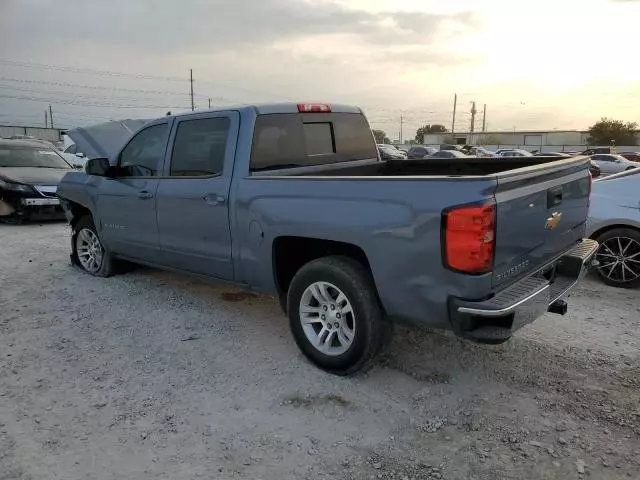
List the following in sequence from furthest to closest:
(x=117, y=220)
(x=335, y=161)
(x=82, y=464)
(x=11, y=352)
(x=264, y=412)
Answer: (x=117, y=220), (x=335, y=161), (x=11, y=352), (x=264, y=412), (x=82, y=464)

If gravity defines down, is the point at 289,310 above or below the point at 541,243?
below

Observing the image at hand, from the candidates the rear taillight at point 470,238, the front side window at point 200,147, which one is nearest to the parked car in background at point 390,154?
the front side window at point 200,147

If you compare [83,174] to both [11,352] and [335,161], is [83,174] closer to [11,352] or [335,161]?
[11,352]

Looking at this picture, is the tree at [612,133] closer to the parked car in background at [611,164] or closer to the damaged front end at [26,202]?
the parked car in background at [611,164]

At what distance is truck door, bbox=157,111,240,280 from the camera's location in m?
4.24

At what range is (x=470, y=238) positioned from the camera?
2824 millimetres

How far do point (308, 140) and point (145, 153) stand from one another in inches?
68.8

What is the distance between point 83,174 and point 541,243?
197 inches

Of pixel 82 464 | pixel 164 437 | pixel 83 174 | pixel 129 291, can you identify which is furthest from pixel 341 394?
pixel 83 174

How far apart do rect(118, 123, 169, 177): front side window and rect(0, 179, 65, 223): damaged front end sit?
5221mm

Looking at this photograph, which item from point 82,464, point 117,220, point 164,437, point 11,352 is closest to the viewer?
point 82,464

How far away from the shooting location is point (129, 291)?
5691 mm

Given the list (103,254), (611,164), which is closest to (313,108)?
(103,254)

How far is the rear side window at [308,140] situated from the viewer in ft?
13.8
